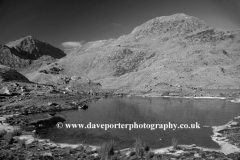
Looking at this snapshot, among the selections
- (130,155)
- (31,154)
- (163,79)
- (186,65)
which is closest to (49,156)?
(31,154)

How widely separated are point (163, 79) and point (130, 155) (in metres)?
103

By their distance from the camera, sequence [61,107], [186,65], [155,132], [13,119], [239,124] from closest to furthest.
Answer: [155,132] < [239,124] < [13,119] < [61,107] < [186,65]

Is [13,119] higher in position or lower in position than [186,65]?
lower

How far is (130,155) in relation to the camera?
66.7ft

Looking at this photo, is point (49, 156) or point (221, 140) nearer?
point (49, 156)

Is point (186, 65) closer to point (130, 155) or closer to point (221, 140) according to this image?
point (221, 140)

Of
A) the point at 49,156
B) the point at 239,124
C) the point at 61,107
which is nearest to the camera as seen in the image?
the point at 49,156

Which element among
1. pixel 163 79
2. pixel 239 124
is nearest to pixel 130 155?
pixel 239 124

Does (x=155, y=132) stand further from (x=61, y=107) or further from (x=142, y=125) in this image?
(x=61, y=107)

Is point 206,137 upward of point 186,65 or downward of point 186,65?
downward

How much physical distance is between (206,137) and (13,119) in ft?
111

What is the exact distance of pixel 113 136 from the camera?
29297 millimetres

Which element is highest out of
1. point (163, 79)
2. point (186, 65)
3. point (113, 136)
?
point (186, 65)

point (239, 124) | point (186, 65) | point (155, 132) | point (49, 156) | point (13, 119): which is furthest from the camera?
point (186, 65)
